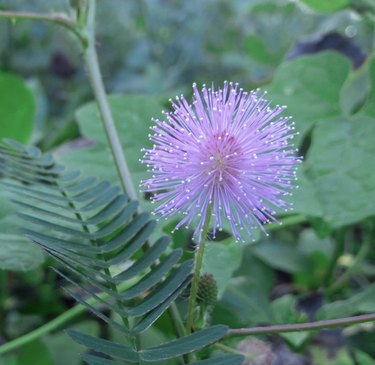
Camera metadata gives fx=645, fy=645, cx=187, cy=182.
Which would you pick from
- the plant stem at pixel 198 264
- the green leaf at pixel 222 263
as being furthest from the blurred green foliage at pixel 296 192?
the plant stem at pixel 198 264

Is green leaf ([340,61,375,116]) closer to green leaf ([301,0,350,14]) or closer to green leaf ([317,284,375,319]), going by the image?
green leaf ([301,0,350,14])

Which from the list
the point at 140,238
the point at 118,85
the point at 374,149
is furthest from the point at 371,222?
the point at 118,85

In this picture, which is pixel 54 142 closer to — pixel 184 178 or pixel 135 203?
pixel 135 203

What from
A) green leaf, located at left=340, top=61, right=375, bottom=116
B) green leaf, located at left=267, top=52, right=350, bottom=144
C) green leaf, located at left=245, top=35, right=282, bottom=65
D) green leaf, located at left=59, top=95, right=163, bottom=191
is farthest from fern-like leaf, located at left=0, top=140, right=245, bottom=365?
green leaf, located at left=245, top=35, right=282, bottom=65

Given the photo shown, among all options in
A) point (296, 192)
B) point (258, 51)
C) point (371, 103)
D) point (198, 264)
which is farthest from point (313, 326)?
point (258, 51)

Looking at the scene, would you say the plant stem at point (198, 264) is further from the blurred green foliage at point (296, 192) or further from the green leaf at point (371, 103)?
the green leaf at point (371, 103)
